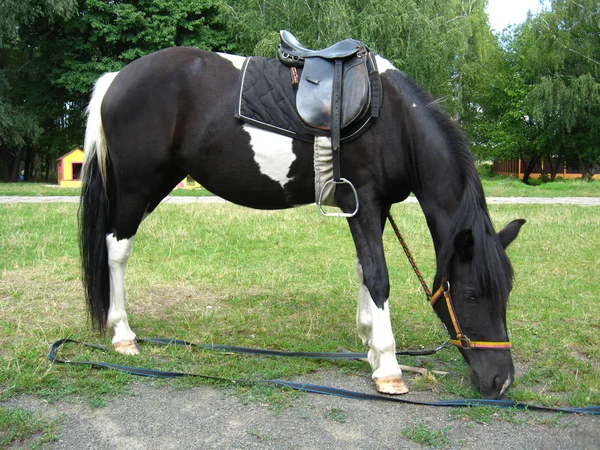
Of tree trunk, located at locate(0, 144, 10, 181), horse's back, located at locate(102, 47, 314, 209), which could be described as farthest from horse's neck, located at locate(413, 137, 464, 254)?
tree trunk, located at locate(0, 144, 10, 181)

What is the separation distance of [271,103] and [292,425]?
7.13 feet

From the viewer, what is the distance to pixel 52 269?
270 inches

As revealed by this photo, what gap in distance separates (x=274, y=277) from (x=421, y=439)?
4.03 metres

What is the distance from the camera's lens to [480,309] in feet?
11.0

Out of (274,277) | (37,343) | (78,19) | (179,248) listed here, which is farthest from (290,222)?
(78,19)

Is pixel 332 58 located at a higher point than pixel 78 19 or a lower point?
lower

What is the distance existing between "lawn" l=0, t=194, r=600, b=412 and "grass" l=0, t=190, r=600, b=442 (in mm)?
16

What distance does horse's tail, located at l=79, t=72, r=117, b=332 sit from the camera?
14.3ft

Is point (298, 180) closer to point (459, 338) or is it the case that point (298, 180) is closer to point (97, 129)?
point (459, 338)

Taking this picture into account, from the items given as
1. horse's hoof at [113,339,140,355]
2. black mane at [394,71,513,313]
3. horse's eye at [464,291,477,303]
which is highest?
black mane at [394,71,513,313]

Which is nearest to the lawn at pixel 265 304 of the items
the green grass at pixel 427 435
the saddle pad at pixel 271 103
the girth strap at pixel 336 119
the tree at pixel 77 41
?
the green grass at pixel 427 435

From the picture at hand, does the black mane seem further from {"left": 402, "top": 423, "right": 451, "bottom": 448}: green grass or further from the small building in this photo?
the small building

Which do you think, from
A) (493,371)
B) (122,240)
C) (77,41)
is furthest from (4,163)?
(493,371)

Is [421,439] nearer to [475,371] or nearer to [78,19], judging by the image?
[475,371]
